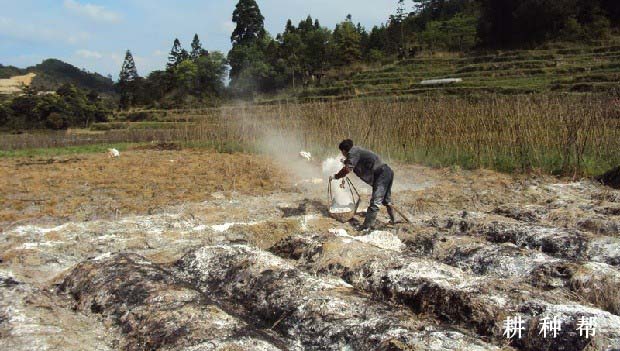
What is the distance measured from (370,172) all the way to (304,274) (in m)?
2.99

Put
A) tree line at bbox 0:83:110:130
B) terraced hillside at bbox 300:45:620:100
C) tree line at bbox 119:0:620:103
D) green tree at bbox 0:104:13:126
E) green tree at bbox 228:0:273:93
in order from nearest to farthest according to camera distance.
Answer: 1. terraced hillside at bbox 300:45:620:100
2. tree line at bbox 119:0:620:103
3. tree line at bbox 0:83:110:130
4. green tree at bbox 0:104:13:126
5. green tree at bbox 228:0:273:93

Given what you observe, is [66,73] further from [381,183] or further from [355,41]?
[381,183]

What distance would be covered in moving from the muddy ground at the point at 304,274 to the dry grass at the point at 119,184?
10 centimetres

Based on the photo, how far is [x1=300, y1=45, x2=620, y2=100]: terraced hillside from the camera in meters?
24.4

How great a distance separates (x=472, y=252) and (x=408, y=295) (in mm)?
1442

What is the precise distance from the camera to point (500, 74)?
97.1ft

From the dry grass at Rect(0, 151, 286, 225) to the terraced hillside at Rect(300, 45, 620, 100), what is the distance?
15.1 meters

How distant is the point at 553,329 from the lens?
3.73 m

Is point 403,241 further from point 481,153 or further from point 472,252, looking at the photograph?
point 481,153

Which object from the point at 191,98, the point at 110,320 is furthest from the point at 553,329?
the point at 191,98

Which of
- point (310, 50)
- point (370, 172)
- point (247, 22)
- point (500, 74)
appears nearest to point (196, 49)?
point (247, 22)

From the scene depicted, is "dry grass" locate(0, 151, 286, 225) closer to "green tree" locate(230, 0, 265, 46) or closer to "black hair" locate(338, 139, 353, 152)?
"black hair" locate(338, 139, 353, 152)

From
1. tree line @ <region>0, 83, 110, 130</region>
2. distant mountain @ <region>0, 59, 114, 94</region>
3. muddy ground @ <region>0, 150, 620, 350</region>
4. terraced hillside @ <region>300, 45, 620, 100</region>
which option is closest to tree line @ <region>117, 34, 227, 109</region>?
tree line @ <region>0, 83, 110, 130</region>

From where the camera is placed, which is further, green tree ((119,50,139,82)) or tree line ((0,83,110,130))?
green tree ((119,50,139,82))
